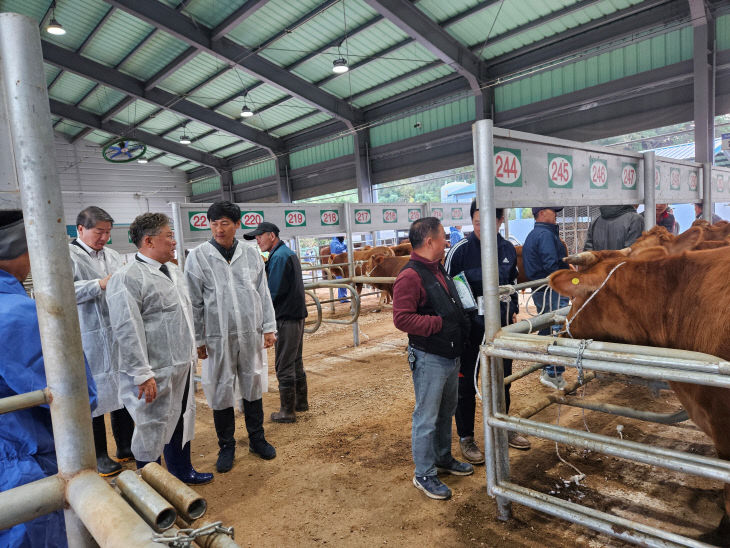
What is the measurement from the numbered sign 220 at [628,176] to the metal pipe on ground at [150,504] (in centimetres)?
380

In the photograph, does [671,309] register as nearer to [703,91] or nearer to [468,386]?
[468,386]

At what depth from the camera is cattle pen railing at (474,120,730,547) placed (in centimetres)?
158

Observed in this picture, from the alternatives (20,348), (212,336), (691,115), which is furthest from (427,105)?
(20,348)

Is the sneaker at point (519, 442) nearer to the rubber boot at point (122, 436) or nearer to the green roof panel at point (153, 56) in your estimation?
the rubber boot at point (122, 436)

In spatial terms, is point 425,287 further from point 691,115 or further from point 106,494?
point 691,115

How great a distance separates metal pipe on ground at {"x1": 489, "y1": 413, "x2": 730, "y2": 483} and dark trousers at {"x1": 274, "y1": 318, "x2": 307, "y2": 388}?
2.38 meters

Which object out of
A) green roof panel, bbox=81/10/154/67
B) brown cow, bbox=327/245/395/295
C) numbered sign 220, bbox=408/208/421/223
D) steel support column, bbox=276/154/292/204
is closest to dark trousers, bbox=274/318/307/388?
brown cow, bbox=327/245/395/295

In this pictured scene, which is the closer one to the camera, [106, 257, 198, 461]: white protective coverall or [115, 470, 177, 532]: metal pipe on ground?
[115, 470, 177, 532]: metal pipe on ground

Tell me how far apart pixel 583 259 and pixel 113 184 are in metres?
24.6

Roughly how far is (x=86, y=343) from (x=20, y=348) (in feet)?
8.21

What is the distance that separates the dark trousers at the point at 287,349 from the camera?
4.25 meters

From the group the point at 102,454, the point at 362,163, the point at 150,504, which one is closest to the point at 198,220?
the point at 102,454

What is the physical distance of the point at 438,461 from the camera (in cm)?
310

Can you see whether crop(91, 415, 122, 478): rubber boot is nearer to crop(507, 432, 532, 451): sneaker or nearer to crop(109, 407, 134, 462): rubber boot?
crop(109, 407, 134, 462): rubber boot
